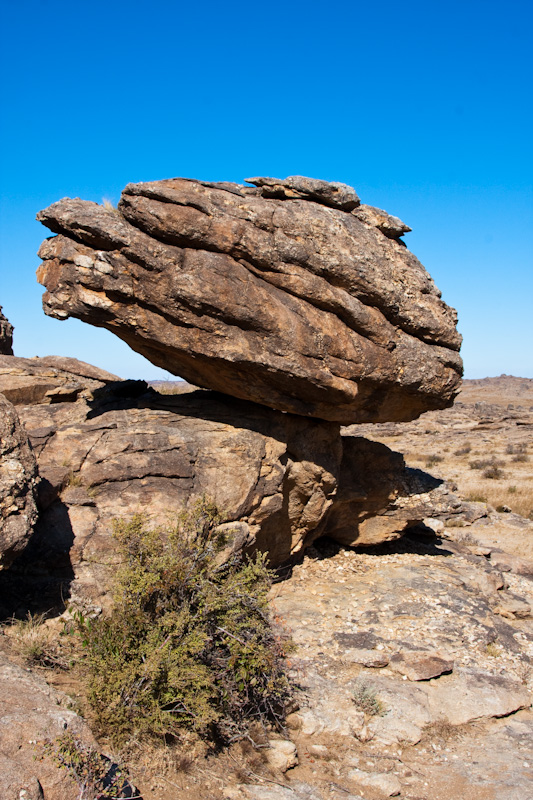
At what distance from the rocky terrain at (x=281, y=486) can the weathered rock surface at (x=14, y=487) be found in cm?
3

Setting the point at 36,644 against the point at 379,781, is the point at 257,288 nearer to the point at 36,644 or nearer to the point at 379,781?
the point at 36,644

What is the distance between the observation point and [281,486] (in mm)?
9508

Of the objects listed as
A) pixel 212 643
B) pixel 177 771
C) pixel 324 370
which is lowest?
pixel 177 771

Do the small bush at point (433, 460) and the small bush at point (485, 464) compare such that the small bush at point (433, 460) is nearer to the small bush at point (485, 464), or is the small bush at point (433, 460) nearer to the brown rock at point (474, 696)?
the small bush at point (485, 464)

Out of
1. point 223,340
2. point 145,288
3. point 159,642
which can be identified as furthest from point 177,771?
point 145,288

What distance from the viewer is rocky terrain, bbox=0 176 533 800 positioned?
18.9 ft

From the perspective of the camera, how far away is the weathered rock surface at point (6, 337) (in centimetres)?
1335

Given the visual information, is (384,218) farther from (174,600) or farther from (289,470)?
(174,600)

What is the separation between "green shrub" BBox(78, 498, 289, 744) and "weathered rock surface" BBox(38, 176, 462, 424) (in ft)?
10.5

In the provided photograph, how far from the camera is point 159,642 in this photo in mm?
5680

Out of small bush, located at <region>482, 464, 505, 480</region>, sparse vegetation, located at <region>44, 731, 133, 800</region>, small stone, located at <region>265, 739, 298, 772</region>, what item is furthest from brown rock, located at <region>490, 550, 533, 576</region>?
small bush, located at <region>482, 464, 505, 480</region>

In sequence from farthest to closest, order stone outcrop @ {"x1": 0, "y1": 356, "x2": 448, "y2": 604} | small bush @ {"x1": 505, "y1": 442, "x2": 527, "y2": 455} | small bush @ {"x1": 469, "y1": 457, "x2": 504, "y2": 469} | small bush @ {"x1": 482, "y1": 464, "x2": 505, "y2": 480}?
1. small bush @ {"x1": 505, "y1": 442, "x2": 527, "y2": 455}
2. small bush @ {"x1": 469, "y1": 457, "x2": 504, "y2": 469}
3. small bush @ {"x1": 482, "y1": 464, "x2": 505, "y2": 480}
4. stone outcrop @ {"x1": 0, "y1": 356, "x2": 448, "y2": 604}

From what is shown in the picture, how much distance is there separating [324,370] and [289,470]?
2105mm

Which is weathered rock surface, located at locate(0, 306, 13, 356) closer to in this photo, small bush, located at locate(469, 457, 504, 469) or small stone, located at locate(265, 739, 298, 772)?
small stone, located at locate(265, 739, 298, 772)
